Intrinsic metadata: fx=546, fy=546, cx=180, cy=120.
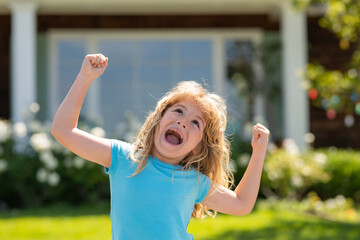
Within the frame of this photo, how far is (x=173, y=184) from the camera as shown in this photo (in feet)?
6.05

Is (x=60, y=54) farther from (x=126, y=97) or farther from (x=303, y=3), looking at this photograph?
(x=303, y=3)

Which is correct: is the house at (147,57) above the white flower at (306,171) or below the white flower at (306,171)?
above

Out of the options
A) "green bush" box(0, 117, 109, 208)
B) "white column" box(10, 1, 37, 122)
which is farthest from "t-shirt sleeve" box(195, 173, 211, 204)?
"white column" box(10, 1, 37, 122)

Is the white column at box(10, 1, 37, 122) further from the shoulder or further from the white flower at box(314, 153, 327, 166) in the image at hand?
the shoulder

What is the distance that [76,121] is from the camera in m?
1.87

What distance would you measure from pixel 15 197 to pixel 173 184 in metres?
5.64

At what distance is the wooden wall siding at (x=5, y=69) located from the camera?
9.33 metres

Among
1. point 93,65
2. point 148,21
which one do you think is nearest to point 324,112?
point 148,21

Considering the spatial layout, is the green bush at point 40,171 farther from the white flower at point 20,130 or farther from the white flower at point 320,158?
the white flower at point 320,158

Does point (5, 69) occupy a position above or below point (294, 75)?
above

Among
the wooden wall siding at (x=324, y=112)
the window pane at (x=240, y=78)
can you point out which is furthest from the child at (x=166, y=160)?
the wooden wall siding at (x=324, y=112)

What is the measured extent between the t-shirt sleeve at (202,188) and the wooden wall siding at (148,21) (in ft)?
25.2

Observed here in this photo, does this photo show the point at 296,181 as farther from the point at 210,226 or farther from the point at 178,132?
the point at 178,132

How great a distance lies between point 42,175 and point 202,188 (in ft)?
16.1
